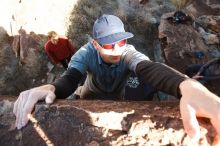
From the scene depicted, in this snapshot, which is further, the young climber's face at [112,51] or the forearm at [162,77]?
the young climber's face at [112,51]

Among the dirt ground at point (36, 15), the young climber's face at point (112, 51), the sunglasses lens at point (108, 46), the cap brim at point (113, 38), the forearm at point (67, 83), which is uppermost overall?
the cap brim at point (113, 38)

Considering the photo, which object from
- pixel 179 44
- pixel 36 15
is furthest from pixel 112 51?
pixel 36 15

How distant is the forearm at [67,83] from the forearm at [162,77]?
471 mm

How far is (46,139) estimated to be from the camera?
183cm

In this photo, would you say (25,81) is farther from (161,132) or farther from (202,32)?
(161,132)

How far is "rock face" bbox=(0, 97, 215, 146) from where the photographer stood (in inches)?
66.0

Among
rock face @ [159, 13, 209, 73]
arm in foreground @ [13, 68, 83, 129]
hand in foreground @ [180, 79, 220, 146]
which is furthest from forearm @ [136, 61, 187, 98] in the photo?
rock face @ [159, 13, 209, 73]

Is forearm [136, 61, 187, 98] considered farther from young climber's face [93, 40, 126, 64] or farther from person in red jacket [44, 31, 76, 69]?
person in red jacket [44, 31, 76, 69]

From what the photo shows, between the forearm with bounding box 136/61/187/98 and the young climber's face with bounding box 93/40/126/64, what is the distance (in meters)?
0.43

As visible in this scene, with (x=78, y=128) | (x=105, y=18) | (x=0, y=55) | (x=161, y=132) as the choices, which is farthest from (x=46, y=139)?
(x=0, y=55)

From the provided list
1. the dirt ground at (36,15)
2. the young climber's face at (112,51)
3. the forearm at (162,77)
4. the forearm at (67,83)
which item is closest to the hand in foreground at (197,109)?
the forearm at (162,77)

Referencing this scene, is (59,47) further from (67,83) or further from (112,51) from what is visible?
(67,83)

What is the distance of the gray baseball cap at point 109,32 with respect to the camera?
271 cm

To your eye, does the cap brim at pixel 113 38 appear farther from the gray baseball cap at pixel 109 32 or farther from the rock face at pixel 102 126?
the rock face at pixel 102 126
